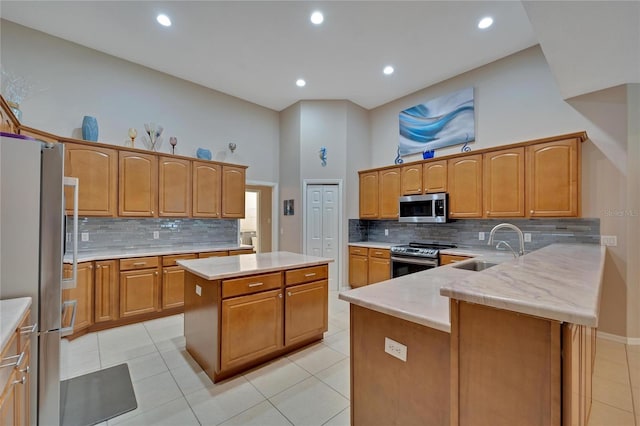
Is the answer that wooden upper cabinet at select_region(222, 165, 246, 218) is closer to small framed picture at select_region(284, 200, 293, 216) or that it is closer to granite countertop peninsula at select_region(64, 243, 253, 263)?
granite countertop peninsula at select_region(64, 243, 253, 263)

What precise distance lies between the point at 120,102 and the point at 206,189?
1.68 m

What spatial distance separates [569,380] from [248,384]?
2.11 m

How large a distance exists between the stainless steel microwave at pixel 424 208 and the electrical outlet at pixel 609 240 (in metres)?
1.65

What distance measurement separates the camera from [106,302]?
10.6ft

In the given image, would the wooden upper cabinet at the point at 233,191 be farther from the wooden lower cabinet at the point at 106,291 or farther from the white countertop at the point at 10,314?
the white countertop at the point at 10,314

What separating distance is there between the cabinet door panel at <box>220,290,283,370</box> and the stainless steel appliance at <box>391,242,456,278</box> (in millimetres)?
2350

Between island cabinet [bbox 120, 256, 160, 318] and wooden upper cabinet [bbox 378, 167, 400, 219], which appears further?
wooden upper cabinet [bbox 378, 167, 400, 219]

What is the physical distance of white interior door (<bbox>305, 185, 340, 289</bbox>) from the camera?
5176 mm

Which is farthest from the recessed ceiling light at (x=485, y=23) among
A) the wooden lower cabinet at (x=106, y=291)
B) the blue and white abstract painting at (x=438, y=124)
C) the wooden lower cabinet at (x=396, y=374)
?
the wooden lower cabinet at (x=106, y=291)

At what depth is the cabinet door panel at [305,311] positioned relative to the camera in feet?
8.54

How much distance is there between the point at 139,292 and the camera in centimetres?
344

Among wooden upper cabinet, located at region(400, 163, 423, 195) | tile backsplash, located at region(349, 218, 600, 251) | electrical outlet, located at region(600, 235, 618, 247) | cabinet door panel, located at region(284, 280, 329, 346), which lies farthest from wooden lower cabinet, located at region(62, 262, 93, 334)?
electrical outlet, located at region(600, 235, 618, 247)

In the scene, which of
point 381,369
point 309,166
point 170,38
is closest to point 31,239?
point 381,369

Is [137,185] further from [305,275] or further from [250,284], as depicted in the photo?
[305,275]
